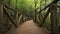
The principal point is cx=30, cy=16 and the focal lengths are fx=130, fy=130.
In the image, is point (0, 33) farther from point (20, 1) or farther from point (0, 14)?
point (20, 1)

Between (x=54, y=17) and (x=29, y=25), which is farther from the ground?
(x=54, y=17)

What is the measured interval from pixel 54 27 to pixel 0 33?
1.73 metres

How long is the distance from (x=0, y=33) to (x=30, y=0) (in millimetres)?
18031

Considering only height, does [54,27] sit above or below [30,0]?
above

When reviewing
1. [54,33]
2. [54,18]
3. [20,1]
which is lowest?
[20,1]

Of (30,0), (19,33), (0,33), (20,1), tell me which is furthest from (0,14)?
(30,0)

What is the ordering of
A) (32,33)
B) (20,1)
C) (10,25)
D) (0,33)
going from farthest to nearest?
(20,1) < (10,25) < (32,33) < (0,33)

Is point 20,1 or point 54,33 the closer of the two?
point 54,33

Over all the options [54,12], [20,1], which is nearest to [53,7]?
[54,12]

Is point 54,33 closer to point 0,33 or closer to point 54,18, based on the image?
point 54,18

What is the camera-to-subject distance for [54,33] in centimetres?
420

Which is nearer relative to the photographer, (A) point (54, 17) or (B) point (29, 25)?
(A) point (54, 17)

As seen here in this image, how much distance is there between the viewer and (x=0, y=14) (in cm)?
423

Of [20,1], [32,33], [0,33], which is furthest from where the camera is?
[20,1]
